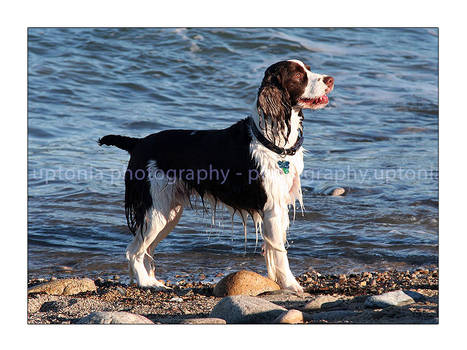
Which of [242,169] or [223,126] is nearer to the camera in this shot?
[242,169]

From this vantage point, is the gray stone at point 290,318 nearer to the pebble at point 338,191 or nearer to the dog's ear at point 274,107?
the dog's ear at point 274,107

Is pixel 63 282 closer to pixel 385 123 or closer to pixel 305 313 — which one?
pixel 305 313

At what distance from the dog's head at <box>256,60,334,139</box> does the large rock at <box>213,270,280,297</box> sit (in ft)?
4.06

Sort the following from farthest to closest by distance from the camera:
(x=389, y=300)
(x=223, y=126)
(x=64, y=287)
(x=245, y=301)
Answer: (x=223, y=126) < (x=64, y=287) < (x=389, y=300) < (x=245, y=301)

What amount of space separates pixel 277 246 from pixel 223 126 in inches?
196

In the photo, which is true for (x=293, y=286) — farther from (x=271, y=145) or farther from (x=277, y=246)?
(x=271, y=145)

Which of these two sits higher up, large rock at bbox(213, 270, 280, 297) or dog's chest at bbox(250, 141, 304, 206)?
dog's chest at bbox(250, 141, 304, 206)

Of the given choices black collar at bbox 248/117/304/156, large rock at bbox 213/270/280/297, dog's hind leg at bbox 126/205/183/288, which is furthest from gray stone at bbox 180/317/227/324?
black collar at bbox 248/117/304/156

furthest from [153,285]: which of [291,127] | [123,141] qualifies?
[291,127]

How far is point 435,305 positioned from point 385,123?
269 inches

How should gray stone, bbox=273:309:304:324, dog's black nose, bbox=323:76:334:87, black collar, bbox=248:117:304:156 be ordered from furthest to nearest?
black collar, bbox=248:117:304:156 → dog's black nose, bbox=323:76:334:87 → gray stone, bbox=273:309:304:324

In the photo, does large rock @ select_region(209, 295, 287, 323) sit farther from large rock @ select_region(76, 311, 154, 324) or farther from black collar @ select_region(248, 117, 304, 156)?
black collar @ select_region(248, 117, 304, 156)

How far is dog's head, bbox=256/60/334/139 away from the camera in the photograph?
198 inches

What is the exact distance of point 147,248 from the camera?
5.72 meters
